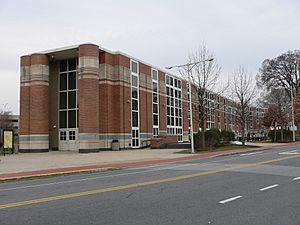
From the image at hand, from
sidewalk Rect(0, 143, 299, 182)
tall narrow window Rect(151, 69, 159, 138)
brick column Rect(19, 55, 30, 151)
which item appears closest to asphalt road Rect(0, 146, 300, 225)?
sidewalk Rect(0, 143, 299, 182)

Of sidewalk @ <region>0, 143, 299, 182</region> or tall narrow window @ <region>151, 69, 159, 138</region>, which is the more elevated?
tall narrow window @ <region>151, 69, 159, 138</region>

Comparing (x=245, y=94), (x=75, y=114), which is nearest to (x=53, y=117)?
(x=75, y=114)

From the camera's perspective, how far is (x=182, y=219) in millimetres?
6543

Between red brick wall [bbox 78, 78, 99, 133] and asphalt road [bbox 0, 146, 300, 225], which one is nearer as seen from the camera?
asphalt road [bbox 0, 146, 300, 225]

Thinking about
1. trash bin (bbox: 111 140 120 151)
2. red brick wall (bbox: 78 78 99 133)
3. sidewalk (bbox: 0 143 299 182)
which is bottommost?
sidewalk (bbox: 0 143 299 182)

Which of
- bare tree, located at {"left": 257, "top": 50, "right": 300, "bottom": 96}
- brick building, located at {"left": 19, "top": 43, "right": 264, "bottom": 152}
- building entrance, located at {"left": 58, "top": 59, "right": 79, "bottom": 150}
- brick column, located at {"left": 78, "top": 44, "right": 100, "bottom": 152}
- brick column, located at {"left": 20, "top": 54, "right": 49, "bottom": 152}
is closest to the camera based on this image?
brick column, located at {"left": 78, "top": 44, "right": 100, "bottom": 152}

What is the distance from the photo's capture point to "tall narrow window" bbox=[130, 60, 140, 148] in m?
43.6

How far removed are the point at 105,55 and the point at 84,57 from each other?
4.08 m

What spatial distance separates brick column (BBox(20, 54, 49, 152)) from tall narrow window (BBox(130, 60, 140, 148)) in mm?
10364

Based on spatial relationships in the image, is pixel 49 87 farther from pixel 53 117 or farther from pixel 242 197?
pixel 242 197

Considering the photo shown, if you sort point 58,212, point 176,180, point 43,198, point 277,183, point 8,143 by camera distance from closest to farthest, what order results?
point 58,212 → point 43,198 → point 277,183 → point 176,180 → point 8,143

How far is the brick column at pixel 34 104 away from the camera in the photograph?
38594mm

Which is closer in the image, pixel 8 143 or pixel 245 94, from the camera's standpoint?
pixel 8 143

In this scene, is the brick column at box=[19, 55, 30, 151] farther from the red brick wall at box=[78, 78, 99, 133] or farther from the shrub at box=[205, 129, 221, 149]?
the shrub at box=[205, 129, 221, 149]
